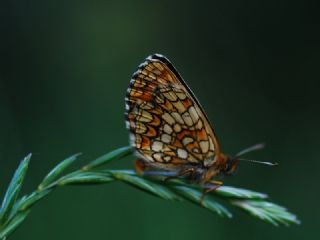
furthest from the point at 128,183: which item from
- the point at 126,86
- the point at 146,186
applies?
the point at 126,86

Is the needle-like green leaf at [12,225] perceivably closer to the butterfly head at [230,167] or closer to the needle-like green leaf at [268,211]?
the needle-like green leaf at [268,211]

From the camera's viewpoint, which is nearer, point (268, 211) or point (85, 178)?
point (85, 178)

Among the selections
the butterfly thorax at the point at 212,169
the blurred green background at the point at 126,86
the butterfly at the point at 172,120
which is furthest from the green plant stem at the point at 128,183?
the blurred green background at the point at 126,86

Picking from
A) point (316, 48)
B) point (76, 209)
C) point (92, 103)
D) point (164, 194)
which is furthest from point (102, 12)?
point (164, 194)

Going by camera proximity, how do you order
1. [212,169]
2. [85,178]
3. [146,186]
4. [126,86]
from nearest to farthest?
[85,178] < [146,186] < [212,169] < [126,86]

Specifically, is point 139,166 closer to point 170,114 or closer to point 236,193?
point 236,193

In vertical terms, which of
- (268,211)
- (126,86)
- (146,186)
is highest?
(146,186)

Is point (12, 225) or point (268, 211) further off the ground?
point (12, 225)
